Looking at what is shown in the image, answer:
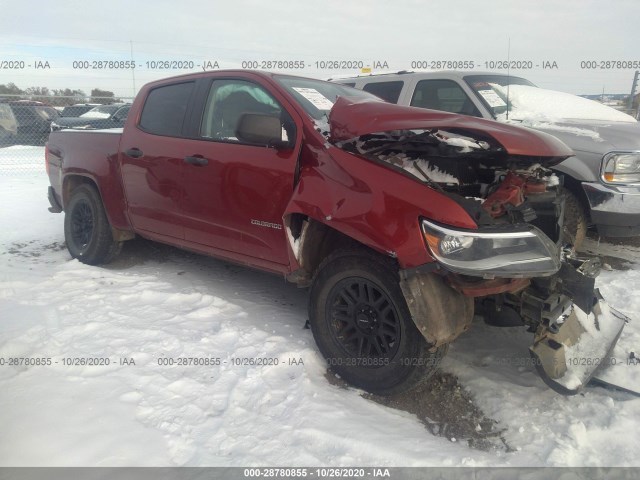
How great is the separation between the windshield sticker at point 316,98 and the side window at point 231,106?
0.24 metres

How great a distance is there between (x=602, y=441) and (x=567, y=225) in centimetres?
269

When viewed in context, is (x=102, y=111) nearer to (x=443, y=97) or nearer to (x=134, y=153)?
(x=134, y=153)

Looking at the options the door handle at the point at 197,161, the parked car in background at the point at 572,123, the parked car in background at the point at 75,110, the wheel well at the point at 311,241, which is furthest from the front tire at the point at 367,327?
the parked car in background at the point at 75,110

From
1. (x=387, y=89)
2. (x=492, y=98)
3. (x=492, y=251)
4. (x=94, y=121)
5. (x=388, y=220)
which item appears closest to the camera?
(x=492, y=251)

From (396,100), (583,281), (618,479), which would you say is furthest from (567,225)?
(618,479)

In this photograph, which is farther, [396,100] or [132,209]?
[396,100]

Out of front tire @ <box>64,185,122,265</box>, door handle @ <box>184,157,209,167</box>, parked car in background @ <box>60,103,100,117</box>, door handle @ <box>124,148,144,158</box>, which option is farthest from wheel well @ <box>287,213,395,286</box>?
parked car in background @ <box>60,103,100,117</box>

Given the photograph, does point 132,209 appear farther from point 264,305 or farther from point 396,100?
point 396,100

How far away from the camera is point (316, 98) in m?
3.44

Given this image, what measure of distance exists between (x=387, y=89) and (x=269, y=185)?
11.5ft

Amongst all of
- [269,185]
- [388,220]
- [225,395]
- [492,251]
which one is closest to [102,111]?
[269,185]

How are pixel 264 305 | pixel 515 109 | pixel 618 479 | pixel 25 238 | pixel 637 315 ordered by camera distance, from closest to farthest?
pixel 618 479, pixel 637 315, pixel 264 305, pixel 515 109, pixel 25 238

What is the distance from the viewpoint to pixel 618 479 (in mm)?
2156

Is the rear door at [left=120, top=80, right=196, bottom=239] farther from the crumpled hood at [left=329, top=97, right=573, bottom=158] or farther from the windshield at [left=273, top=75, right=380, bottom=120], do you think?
the crumpled hood at [left=329, top=97, right=573, bottom=158]
